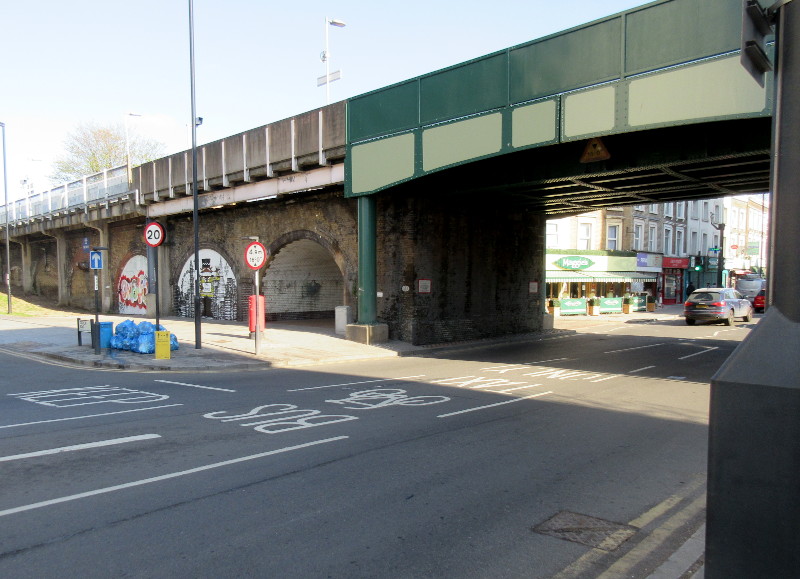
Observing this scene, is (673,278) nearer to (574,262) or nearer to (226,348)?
(574,262)

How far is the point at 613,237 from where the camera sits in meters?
42.1

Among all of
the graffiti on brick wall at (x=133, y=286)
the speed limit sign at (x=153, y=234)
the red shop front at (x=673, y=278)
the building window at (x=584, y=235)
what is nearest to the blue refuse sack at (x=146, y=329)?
the speed limit sign at (x=153, y=234)

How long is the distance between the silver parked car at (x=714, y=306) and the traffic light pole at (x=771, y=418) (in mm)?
29382

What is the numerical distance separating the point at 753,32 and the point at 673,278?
49955mm

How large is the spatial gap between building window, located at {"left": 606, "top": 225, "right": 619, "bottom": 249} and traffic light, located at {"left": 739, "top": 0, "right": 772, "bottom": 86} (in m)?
40.1

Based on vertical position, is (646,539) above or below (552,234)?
below

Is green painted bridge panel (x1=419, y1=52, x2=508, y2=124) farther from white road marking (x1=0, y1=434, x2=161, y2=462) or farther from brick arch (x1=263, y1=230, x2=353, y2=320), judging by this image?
white road marking (x1=0, y1=434, x2=161, y2=462)

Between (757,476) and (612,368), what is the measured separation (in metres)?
11.7

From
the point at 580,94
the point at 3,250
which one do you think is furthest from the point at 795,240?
the point at 3,250

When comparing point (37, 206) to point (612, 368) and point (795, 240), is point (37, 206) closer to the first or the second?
point (612, 368)

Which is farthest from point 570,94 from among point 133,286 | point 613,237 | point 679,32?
point 613,237

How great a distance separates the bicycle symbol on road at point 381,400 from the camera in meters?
9.43

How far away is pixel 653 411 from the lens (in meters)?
9.25

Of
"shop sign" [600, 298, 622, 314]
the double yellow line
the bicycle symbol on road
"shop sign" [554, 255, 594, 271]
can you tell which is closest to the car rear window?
"shop sign" [600, 298, 622, 314]
